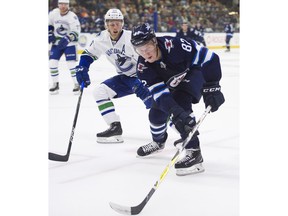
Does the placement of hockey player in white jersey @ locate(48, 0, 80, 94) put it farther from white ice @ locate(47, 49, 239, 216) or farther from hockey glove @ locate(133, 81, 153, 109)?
hockey glove @ locate(133, 81, 153, 109)

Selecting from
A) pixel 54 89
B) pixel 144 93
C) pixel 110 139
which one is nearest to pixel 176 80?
pixel 144 93

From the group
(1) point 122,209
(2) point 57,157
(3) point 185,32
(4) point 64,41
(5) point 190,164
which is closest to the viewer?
(1) point 122,209

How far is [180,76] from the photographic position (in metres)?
2.41

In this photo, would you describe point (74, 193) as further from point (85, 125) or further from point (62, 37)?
point (62, 37)

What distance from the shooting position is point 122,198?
2037 mm

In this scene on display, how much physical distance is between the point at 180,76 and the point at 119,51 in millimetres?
768

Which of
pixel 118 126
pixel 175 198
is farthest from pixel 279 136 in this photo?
pixel 118 126

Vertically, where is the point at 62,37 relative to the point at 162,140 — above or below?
above

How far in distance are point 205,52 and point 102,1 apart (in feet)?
32.3

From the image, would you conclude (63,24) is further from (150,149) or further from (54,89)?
(150,149)

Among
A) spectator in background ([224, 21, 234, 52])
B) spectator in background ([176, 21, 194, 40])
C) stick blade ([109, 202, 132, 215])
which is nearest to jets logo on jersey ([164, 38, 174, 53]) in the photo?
stick blade ([109, 202, 132, 215])

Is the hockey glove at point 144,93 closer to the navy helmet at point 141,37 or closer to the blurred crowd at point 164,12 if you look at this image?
the navy helmet at point 141,37

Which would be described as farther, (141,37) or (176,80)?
(176,80)

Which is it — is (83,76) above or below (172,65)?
below
